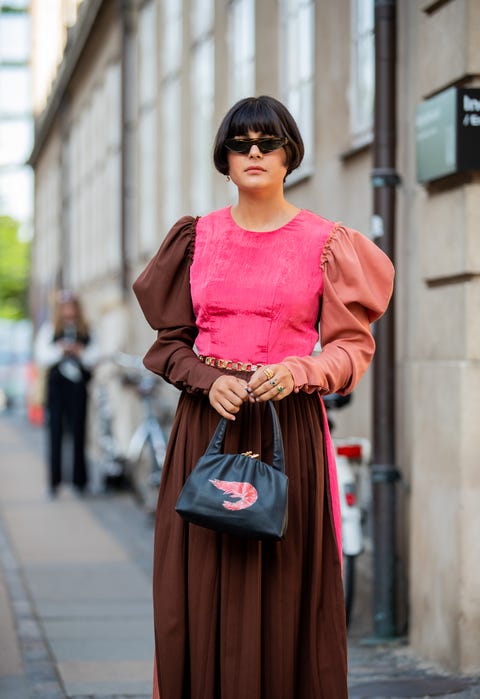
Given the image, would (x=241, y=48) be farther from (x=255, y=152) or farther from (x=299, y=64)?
(x=255, y=152)

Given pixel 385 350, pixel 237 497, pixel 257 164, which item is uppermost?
pixel 257 164

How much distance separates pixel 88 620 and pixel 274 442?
→ 12.2ft

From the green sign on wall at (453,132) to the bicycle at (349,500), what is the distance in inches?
48.8

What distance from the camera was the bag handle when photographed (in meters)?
3.60

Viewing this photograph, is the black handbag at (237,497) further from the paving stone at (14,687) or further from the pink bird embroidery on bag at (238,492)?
the paving stone at (14,687)

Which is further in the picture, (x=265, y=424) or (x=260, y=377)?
(x=265, y=424)

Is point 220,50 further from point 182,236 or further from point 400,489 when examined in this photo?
point 182,236

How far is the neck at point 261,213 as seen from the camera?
3.79 metres

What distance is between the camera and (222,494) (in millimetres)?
3504

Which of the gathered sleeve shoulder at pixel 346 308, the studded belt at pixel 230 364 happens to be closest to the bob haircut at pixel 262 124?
the gathered sleeve shoulder at pixel 346 308

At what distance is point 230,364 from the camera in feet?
12.3

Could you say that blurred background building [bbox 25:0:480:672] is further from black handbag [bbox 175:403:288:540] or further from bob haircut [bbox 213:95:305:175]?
black handbag [bbox 175:403:288:540]

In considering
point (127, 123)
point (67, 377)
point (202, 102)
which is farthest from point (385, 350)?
point (127, 123)

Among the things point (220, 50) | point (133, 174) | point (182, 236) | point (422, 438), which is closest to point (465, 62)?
point (422, 438)
